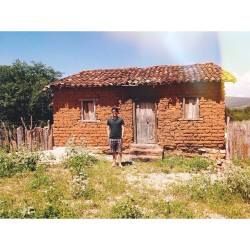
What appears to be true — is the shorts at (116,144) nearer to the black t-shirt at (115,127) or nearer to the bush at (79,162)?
the black t-shirt at (115,127)

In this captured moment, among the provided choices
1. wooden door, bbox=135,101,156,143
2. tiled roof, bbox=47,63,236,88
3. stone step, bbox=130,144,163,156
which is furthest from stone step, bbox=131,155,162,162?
tiled roof, bbox=47,63,236,88

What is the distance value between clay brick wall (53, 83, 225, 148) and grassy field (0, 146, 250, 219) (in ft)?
6.05

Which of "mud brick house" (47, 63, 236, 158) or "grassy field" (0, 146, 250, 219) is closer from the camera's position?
"grassy field" (0, 146, 250, 219)

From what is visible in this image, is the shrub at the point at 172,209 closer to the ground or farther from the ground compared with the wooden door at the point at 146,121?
closer to the ground

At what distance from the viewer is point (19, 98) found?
1380cm

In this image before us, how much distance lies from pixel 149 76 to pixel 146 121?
1.89 meters

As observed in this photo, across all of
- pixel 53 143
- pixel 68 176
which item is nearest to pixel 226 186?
pixel 68 176

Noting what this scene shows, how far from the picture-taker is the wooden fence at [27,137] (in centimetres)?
1254

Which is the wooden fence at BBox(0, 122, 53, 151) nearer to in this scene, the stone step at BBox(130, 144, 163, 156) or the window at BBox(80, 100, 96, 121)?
the window at BBox(80, 100, 96, 121)

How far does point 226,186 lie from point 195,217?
1.43m

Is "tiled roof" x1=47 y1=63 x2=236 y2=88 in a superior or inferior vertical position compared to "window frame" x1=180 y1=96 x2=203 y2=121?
superior

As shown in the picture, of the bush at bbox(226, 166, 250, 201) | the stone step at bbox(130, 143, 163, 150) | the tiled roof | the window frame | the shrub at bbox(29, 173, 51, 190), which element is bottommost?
the shrub at bbox(29, 173, 51, 190)

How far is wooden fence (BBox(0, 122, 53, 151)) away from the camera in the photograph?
12.5 metres

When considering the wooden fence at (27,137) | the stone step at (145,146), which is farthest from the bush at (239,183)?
the wooden fence at (27,137)
